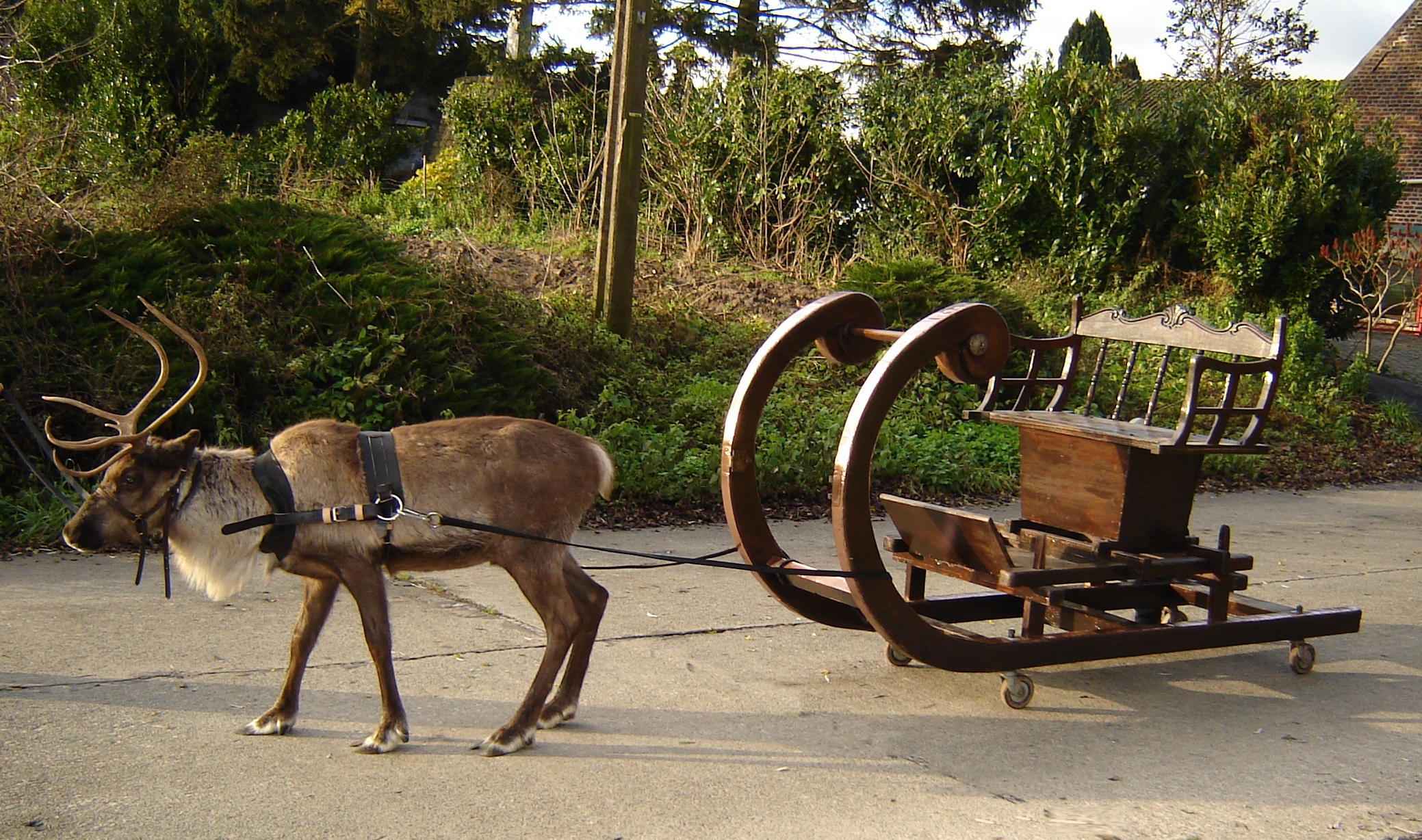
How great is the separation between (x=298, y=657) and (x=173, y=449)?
870 millimetres

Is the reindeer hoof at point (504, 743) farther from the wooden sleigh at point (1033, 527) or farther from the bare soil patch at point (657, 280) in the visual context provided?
the bare soil patch at point (657, 280)

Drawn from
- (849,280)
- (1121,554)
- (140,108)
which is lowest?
(1121,554)

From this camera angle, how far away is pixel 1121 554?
5203mm

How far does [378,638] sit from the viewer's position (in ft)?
13.6

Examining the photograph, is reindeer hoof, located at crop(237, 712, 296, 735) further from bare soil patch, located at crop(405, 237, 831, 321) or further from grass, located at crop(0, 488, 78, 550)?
bare soil patch, located at crop(405, 237, 831, 321)

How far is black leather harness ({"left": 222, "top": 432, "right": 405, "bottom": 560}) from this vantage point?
4.06 m

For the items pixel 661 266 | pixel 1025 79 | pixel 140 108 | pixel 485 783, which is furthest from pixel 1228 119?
pixel 140 108

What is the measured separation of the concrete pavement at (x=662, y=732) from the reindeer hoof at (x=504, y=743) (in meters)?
0.05

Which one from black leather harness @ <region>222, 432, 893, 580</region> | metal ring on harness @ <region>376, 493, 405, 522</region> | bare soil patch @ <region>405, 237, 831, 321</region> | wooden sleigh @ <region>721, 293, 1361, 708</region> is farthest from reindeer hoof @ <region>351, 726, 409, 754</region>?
bare soil patch @ <region>405, 237, 831, 321</region>

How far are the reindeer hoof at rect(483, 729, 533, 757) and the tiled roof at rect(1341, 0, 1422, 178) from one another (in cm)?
2910

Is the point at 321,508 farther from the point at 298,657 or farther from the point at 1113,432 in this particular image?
the point at 1113,432

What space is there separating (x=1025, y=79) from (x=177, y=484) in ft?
47.1

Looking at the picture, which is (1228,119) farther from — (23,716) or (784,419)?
(23,716)

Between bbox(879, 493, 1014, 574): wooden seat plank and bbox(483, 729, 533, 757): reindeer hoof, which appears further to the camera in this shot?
bbox(879, 493, 1014, 574): wooden seat plank
